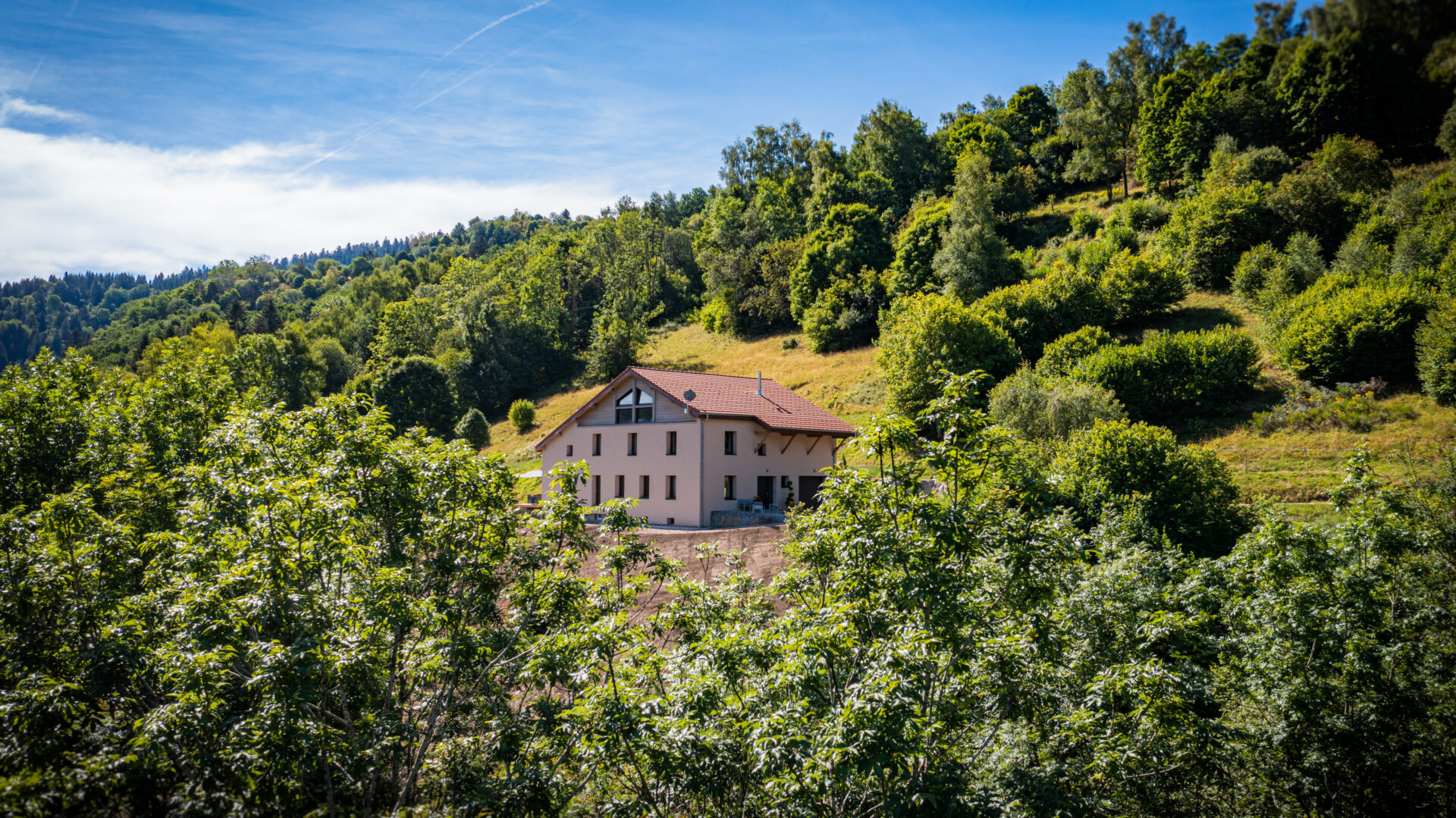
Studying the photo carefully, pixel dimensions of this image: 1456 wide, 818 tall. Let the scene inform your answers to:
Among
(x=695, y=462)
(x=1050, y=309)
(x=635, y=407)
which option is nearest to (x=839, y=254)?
(x=1050, y=309)

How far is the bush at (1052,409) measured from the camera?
25.2 meters

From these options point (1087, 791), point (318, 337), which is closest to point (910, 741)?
point (1087, 791)

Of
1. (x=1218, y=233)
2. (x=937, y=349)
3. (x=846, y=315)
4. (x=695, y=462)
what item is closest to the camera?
(x=695, y=462)

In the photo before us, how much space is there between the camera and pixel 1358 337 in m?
27.6

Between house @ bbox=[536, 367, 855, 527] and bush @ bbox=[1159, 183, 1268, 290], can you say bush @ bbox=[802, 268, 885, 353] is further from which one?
house @ bbox=[536, 367, 855, 527]

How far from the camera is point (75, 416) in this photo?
15195 mm

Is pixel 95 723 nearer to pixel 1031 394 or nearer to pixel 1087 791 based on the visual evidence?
pixel 1087 791

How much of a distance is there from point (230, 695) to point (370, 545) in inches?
87.6

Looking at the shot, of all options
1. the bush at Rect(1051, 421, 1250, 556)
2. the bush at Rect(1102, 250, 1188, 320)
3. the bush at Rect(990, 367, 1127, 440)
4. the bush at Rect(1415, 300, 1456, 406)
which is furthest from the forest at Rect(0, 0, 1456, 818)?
the bush at Rect(1102, 250, 1188, 320)

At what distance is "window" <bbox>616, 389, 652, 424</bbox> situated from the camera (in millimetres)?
27573

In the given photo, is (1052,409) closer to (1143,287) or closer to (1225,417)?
(1225,417)

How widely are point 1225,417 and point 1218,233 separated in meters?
18.0

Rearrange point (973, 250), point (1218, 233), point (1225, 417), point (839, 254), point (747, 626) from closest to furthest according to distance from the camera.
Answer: point (747, 626), point (1225, 417), point (1218, 233), point (973, 250), point (839, 254)

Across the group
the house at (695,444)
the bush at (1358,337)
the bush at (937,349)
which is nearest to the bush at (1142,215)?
the bush at (1358,337)
